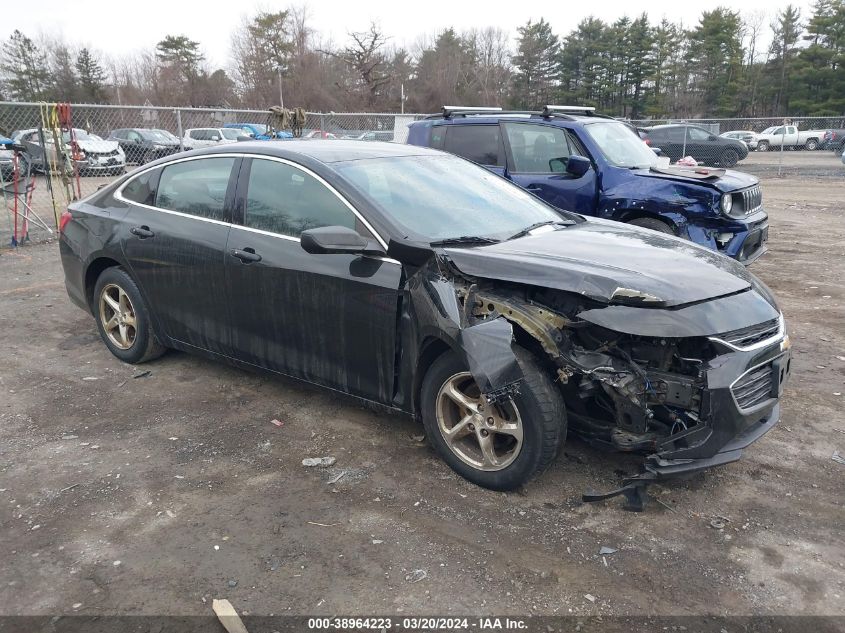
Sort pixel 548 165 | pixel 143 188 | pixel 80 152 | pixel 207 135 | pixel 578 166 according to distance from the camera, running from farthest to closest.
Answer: pixel 207 135 < pixel 80 152 < pixel 548 165 < pixel 578 166 < pixel 143 188

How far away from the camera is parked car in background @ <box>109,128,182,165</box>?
1885cm

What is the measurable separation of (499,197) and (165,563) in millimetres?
2922

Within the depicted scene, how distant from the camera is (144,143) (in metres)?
21.1

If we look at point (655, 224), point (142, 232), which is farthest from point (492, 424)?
point (655, 224)

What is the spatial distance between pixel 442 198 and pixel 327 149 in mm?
851

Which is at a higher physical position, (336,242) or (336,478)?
(336,242)

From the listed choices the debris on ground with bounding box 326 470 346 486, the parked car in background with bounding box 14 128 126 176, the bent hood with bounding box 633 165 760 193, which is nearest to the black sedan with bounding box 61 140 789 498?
the debris on ground with bounding box 326 470 346 486

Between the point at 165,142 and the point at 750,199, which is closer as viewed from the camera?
the point at 750,199

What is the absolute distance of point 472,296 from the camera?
339 cm

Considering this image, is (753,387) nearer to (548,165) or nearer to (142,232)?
(142,232)

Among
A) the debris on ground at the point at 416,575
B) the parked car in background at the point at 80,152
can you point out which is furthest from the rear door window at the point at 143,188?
the parked car in background at the point at 80,152

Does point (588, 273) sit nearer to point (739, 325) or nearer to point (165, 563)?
point (739, 325)

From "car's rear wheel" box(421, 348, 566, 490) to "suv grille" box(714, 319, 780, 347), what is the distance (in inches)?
32.1

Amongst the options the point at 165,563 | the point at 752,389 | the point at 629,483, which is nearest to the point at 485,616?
the point at 629,483
